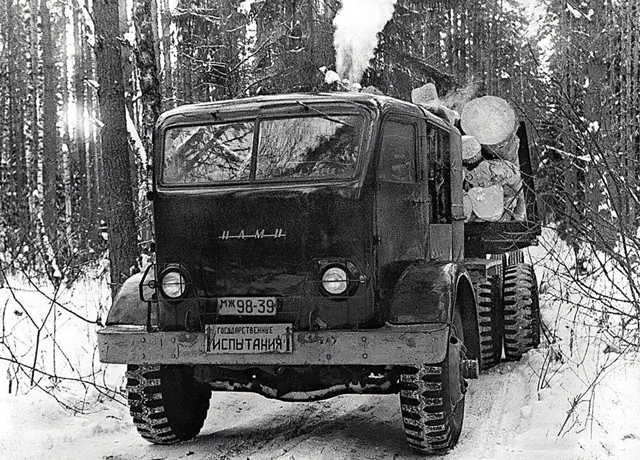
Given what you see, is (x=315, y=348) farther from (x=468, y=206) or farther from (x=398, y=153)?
(x=468, y=206)

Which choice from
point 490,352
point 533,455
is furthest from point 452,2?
point 533,455

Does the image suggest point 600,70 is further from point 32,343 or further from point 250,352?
point 250,352

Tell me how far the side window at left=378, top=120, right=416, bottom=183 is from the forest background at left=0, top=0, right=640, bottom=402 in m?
1.19

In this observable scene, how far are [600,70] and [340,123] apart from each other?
1774 centimetres

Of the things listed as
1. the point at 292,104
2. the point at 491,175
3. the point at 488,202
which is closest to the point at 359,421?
the point at 292,104

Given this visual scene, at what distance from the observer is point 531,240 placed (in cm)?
1013

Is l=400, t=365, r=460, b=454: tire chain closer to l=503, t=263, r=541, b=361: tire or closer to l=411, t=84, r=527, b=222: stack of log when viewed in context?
l=503, t=263, r=541, b=361: tire

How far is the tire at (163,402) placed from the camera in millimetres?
6484

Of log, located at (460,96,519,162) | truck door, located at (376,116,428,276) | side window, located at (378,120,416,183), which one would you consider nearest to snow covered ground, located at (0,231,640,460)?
truck door, located at (376,116,428,276)

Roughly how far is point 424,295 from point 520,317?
3.74m

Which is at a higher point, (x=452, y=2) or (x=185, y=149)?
(x=452, y=2)

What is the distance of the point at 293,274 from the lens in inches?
240

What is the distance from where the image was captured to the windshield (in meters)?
6.26

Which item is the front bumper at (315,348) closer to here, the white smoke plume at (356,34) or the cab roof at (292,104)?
the cab roof at (292,104)
